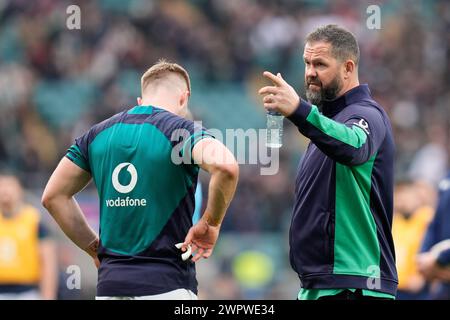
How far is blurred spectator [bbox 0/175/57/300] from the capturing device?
31.8ft

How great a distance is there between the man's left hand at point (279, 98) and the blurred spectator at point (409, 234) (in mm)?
4548

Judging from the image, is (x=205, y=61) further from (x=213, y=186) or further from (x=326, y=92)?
(x=213, y=186)

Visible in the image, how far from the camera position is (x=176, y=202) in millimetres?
5410

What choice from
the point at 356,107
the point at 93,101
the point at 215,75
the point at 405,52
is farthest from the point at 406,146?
the point at 356,107

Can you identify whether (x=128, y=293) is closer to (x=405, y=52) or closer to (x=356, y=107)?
(x=356, y=107)

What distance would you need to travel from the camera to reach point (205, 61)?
17.9 metres

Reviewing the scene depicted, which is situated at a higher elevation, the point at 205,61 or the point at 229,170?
the point at 205,61

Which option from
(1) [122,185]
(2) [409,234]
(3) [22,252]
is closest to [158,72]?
(1) [122,185]

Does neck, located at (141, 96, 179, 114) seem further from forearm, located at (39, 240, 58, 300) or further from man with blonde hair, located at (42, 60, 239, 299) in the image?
forearm, located at (39, 240, 58, 300)

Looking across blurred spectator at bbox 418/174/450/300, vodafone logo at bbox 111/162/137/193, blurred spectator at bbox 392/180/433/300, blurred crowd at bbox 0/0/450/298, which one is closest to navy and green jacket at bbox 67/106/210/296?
vodafone logo at bbox 111/162/137/193

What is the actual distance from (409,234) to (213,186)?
4958 mm

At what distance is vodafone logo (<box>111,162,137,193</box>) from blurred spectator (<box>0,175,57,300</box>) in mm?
4443

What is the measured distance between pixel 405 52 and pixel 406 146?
270 cm

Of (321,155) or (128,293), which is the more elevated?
(321,155)
